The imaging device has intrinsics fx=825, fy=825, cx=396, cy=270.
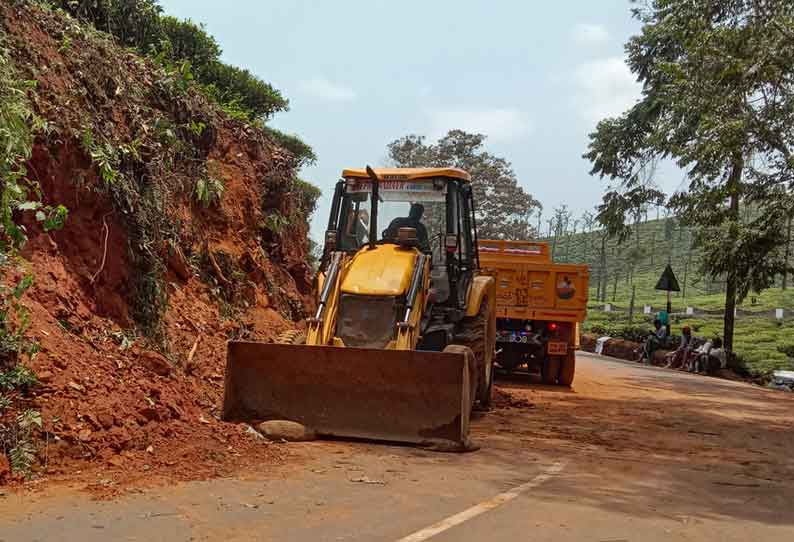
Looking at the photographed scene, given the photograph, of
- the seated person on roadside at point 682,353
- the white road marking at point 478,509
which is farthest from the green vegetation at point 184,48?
the seated person on roadside at point 682,353

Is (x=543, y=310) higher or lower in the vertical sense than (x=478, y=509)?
higher

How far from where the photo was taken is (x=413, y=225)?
32.4 ft

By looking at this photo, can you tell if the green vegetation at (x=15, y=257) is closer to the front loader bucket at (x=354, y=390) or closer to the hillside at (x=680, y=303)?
the front loader bucket at (x=354, y=390)

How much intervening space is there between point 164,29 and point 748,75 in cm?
1149

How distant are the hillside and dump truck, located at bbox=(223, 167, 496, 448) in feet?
43.3

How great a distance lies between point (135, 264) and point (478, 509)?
18.4 feet

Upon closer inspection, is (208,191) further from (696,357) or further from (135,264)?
(696,357)

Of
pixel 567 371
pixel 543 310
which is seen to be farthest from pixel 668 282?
pixel 543 310

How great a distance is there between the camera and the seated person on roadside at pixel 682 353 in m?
25.2

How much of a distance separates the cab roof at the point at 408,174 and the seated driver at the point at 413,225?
1.15 ft

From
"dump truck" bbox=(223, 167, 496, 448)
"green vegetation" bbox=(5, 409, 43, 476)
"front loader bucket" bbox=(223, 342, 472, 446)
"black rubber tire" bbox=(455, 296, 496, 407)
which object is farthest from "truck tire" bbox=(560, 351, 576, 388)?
"green vegetation" bbox=(5, 409, 43, 476)

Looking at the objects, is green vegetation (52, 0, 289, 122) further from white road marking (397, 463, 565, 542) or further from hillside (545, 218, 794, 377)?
hillside (545, 218, 794, 377)

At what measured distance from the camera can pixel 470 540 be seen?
4988 millimetres

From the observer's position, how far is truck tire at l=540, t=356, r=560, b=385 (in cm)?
1604
